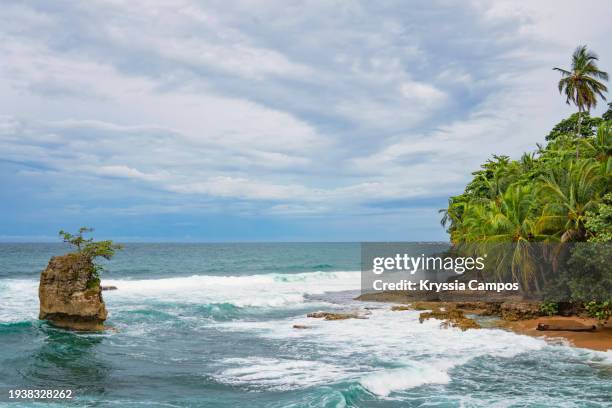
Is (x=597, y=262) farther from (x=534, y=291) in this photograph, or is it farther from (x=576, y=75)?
(x=576, y=75)

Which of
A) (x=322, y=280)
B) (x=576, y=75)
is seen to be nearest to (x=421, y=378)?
(x=576, y=75)

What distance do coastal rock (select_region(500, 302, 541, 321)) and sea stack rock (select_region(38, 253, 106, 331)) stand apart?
66.6ft

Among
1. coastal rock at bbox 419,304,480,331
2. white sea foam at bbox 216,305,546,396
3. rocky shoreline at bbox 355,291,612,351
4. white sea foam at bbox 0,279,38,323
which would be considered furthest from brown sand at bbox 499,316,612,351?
white sea foam at bbox 0,279,38,323

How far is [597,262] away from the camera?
20.2m

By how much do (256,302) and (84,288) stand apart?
15331 millimetres

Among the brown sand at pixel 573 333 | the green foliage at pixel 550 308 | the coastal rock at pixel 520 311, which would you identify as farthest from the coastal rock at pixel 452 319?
the green foliage at pixel 550 308

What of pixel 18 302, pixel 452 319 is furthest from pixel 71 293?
pixel 452 319

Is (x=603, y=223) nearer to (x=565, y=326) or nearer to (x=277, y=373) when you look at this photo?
(x=565, y=326)

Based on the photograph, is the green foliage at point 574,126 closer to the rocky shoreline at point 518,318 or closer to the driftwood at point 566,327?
the rocky shoreline at point 518,318

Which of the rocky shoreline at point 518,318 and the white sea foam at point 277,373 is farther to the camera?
the rocky shoreline at point 518,318

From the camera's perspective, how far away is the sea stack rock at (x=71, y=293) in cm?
2278

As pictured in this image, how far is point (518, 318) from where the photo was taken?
25.9 m

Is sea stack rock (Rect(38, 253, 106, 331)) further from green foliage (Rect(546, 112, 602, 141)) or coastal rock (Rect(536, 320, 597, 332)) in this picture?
green foliage (Rect(546, 112, 602, 141))

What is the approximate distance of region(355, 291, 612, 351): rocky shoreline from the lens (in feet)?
69.2
